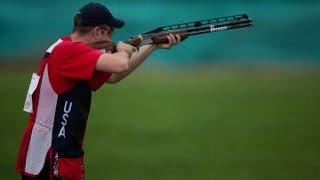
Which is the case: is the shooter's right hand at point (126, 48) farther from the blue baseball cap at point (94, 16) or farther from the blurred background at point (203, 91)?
the blurred background at point (203, 91)

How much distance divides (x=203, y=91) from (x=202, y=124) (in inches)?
6.9

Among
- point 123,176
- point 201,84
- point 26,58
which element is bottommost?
point 123,176

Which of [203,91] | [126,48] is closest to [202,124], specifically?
[203,91]

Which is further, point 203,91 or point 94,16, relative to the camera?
point 203,91

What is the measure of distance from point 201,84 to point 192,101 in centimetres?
10

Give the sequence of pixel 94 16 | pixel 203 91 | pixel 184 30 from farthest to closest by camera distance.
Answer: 1. pixel 203 91
2. pixel 184 30
3. pixel 94 16

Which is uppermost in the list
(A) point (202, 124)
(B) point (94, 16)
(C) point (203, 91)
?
(B) point (94, 16)

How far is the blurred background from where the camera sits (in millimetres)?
3020

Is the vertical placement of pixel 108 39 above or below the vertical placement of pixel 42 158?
above

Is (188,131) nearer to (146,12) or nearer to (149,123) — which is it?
(149,123)

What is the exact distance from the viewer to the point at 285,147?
309 cm

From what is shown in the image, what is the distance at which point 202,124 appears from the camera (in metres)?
3.10

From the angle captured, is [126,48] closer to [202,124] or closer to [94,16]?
[94,16]

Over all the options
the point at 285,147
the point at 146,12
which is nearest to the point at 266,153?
the point at 285,147
